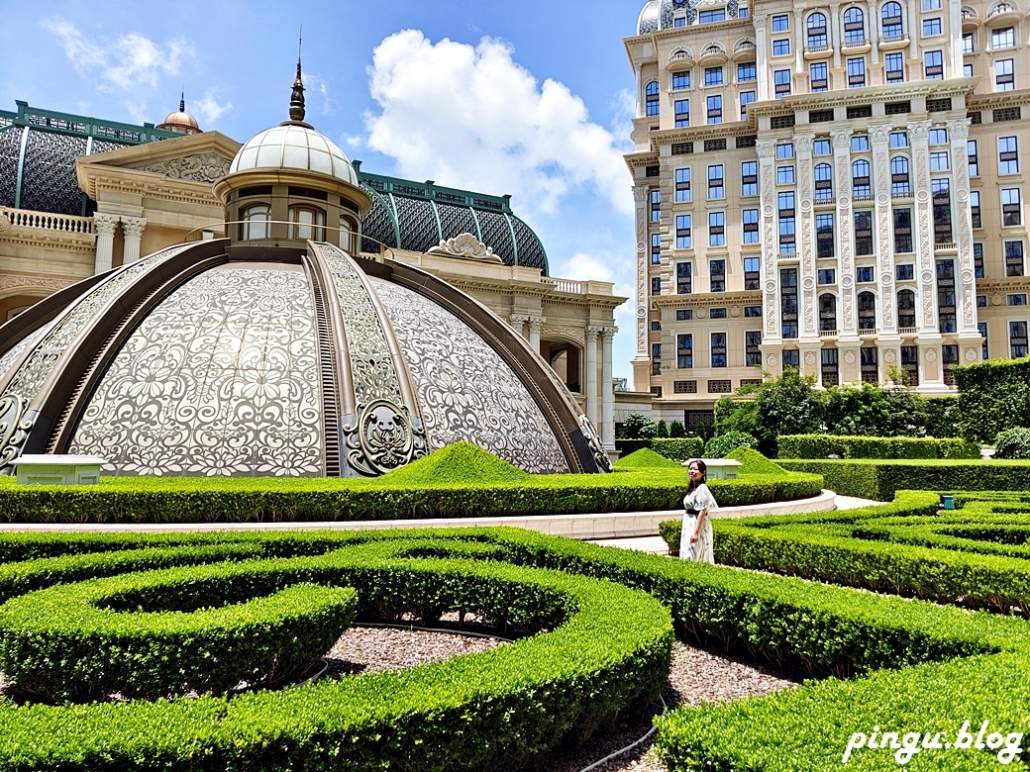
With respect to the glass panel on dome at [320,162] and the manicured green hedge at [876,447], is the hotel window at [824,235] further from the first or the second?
the glass panel on dome at [320,162]

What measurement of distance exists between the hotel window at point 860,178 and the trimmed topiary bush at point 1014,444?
37908 millimetres

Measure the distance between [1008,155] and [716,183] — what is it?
2438 cm

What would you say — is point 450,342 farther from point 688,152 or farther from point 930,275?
point 688,152

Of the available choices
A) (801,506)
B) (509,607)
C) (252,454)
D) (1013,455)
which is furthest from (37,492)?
(1013,455)

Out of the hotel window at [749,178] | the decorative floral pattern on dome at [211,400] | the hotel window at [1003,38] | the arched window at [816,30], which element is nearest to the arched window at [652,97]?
the hotel window at [749,178]

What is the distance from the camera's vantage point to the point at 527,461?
1411cm

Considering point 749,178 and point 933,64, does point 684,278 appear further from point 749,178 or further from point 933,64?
point 933,64

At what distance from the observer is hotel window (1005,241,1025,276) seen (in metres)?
57.6

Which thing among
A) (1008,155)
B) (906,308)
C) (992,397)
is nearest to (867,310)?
(906,308)

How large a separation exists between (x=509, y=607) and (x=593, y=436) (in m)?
9.39

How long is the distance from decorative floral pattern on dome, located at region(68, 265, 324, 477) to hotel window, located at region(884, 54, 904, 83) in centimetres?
6550

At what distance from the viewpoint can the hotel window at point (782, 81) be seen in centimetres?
6259

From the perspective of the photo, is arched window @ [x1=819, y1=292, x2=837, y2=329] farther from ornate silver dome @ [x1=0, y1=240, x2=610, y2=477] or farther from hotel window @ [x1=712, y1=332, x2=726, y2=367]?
ornate silver dome @ [x1=0, y1=240, x2=610, y2=477]

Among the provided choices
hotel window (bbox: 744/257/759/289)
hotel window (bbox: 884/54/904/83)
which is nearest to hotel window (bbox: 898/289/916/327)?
hotel window (bbox: 744/257/759/289)
